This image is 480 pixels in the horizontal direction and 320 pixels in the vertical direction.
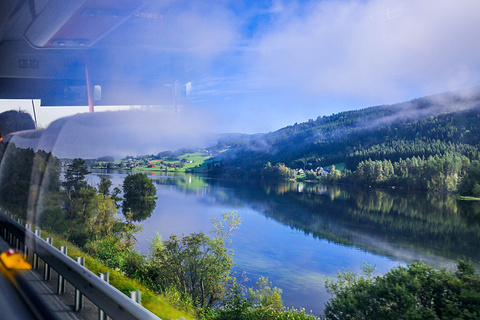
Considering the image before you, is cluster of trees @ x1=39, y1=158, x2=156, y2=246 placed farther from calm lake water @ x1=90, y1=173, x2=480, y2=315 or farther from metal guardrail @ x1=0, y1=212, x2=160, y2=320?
metal guardrail @ x1=0, y1=212, x2=160, y2=320

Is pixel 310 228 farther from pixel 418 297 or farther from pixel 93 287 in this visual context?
pixel 93 287

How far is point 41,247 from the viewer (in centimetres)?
303

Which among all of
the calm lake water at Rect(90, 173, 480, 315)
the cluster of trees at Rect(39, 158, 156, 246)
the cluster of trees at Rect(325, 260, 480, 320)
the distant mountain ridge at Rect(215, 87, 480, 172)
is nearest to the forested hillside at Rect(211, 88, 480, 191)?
the distant mountain ridge at Rect(215, 87, 480, 172)

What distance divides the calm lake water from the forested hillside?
7.93 ft

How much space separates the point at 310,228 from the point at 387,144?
43.7 metres

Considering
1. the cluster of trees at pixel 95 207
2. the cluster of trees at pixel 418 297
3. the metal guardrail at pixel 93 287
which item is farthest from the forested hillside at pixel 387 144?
the metal guardrail at pixel 93 287

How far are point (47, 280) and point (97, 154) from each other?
5398mm

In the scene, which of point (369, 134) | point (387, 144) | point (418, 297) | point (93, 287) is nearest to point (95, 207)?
point (418, 297)

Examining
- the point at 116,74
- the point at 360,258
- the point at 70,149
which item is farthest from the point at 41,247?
the point at 360,258

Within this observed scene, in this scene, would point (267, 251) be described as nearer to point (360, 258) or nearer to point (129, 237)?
point (360, 258)

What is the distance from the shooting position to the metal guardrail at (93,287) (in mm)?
1647

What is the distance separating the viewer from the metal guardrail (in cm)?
165

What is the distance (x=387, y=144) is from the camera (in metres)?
63.4

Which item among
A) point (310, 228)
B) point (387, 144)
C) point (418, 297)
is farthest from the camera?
point (387, 144)
